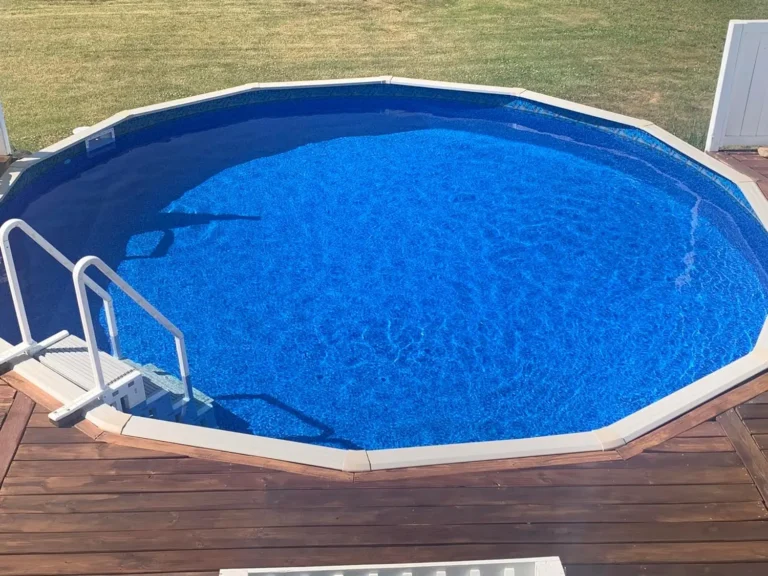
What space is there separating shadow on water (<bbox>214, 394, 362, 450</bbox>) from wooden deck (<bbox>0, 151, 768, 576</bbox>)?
1.18m

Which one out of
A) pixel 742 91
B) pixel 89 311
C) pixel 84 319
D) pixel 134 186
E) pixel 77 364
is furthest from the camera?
pixel 134 186

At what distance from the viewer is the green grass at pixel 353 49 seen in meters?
9.27

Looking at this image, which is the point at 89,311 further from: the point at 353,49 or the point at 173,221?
the point at 353,49

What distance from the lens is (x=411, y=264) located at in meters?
7.02

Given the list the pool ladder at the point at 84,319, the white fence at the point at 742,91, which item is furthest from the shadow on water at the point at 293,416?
the white fence at the point at 742,91

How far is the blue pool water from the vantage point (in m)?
5.62

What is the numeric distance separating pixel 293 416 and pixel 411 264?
211cm

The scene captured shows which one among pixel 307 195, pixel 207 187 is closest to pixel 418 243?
pixel 307 195

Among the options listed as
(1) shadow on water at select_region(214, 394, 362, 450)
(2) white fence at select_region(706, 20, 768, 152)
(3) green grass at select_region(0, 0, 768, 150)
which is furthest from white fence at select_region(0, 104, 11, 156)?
(2) white fence at select_region(706, 20, 768, 152)

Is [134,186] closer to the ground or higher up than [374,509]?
closer to the ground

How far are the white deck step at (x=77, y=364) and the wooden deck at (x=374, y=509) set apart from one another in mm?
384

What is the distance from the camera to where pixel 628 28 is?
36.9 ft

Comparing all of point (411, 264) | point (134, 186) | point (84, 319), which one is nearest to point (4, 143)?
point (134, 186)

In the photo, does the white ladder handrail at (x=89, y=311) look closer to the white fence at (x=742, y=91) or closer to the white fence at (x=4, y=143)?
the white fence at (x=4, y=143)
